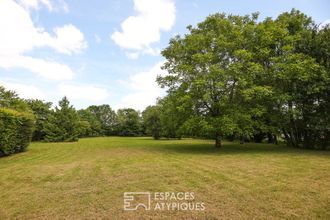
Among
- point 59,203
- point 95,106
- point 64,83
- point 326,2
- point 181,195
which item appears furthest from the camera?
point 95,106

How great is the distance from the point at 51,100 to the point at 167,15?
3810 cm

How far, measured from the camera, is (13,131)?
14.2 metres

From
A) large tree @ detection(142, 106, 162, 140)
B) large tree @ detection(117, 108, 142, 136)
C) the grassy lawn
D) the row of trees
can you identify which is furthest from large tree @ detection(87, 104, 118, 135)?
the grassy lawn

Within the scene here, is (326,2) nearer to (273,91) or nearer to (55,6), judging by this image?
(273,91)

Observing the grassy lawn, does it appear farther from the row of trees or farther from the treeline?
the row of trees

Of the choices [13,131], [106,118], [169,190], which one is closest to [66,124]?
[13,131]

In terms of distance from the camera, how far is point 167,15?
49.1 feet

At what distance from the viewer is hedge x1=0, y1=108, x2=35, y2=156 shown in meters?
13.5

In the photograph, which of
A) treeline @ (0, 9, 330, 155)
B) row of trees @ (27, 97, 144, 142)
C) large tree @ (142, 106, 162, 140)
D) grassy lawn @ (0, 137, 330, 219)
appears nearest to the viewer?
grassy lawn @ (0, 137, 330, 219)

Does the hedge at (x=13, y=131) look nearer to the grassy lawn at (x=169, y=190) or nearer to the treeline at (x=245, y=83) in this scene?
the treeline at (x=245, y=83)

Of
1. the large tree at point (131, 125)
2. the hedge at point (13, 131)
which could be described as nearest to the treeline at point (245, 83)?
the hedge at point (13, 131)

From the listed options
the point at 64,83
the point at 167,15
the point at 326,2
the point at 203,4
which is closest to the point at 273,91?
the point at 326,2

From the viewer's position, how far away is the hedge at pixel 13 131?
44.2 ft

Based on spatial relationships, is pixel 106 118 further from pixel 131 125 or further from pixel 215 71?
pixel 215 71
